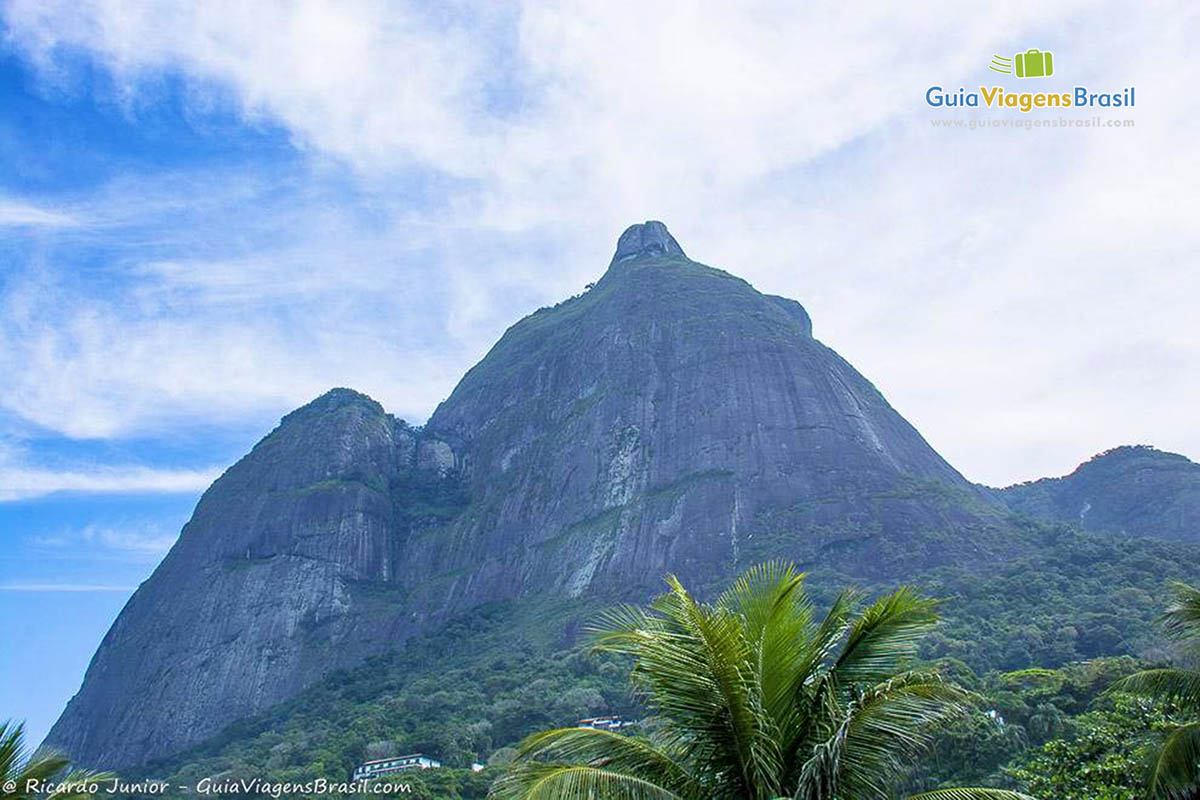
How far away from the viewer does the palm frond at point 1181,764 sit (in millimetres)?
10680

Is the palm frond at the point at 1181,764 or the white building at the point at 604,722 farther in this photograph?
the white building at the point at 604,722

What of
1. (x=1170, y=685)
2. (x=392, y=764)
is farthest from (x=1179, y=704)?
(x=392, y=764)

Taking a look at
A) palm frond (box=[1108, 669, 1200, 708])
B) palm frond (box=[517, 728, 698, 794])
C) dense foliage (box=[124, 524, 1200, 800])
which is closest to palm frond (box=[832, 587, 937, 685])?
palm frond (box=[517, 728, 698, 794])

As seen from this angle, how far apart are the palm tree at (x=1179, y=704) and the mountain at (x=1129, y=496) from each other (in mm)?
112186

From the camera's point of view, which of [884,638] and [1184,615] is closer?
[884,638]

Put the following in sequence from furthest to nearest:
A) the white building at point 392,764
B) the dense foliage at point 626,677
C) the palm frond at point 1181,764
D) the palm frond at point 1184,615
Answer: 1. the white building at point 392,764
2. the dense foliage at point 626,677
3. the palm frond at point 1184,615
4. the palm frond at point 1181,764

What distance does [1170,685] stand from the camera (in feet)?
37.3

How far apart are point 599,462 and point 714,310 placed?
3184 cm

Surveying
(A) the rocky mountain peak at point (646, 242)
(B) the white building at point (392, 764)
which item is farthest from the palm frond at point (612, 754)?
(A) the rocky mountain peak at point (646, 242)

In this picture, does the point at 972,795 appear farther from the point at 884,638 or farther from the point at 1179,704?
the point at 1179,704

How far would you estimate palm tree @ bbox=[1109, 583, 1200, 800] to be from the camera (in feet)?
35.1

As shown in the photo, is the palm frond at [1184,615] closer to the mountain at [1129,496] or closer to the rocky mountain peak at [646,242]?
the mountain at [1129,496]

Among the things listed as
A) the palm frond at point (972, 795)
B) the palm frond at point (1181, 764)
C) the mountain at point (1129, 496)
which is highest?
the mountain at point (1129, 496)

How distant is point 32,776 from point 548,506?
400 ft
